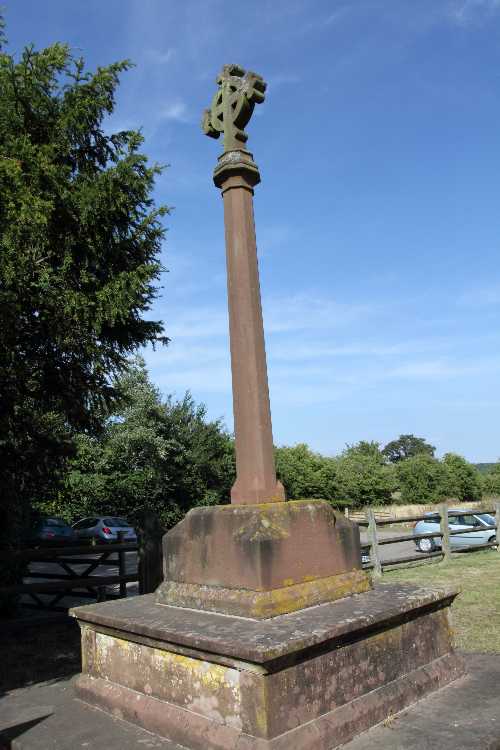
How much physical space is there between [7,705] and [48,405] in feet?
17.7

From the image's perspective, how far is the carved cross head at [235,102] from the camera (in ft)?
16.3

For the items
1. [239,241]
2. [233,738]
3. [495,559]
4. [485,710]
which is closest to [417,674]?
[485,710]

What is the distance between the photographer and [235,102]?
501 cm

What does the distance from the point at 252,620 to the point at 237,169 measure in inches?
141

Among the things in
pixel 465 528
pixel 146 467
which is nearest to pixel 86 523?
pixel 146 467

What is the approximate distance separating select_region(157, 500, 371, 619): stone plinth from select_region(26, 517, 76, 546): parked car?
18.9 m

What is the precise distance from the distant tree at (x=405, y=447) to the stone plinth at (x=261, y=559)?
451 feet

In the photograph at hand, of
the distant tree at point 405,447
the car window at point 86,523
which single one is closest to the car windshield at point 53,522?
the car window at point 86,523

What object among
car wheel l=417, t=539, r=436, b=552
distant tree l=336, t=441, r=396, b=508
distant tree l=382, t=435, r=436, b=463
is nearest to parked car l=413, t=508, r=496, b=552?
car wheel l=417, t=539, r=436, b=552

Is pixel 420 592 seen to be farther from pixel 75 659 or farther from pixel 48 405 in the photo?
pixel 48 405

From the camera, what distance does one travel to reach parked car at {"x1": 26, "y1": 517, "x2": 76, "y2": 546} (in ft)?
71.6

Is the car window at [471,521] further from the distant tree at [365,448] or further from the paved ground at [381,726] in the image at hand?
the distant tree at [365,448]

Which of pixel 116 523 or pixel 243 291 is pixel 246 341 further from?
pixel 116 523

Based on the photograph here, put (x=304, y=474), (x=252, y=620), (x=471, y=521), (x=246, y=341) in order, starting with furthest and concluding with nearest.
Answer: (x=304, y=474)
(x=471, y=521)
(x=246, y=341)
(x=252, y=620)
